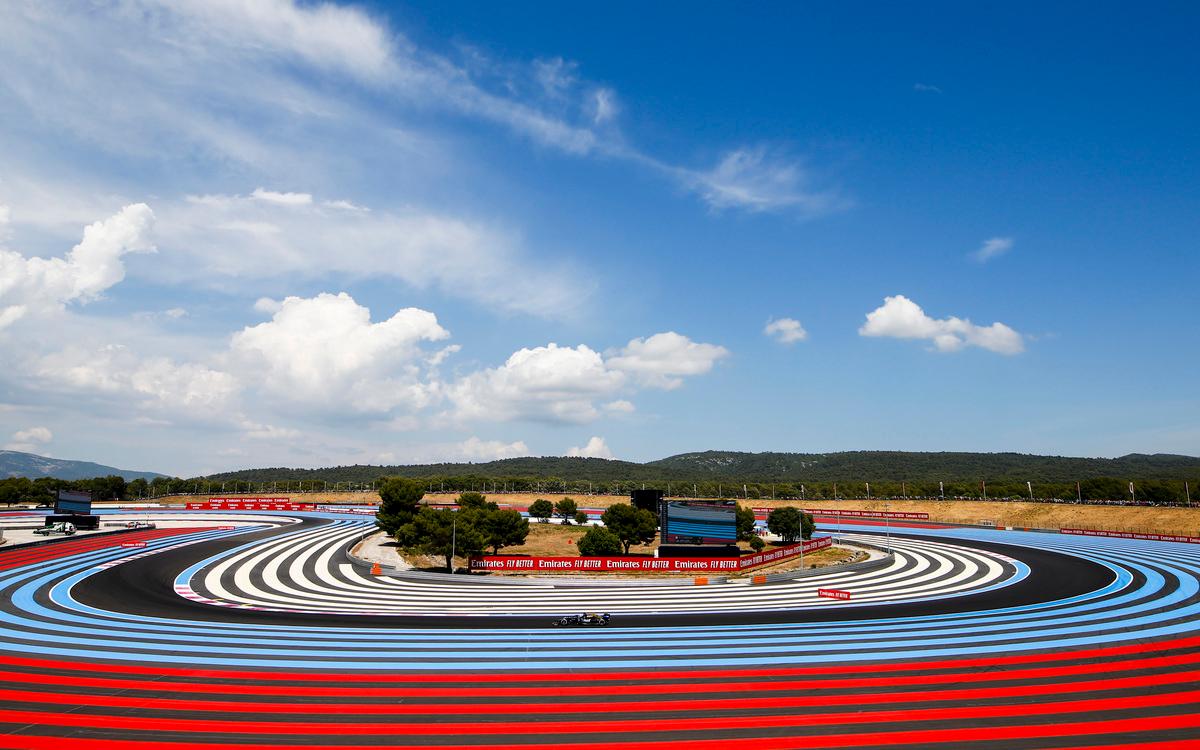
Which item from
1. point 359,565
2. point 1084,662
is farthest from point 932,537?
point 359,565

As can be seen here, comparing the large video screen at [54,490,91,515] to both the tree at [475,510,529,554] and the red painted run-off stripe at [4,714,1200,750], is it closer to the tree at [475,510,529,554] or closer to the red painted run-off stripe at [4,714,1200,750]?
the tree at [475,510,529,554]

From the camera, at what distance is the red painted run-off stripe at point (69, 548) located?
58.2 metres

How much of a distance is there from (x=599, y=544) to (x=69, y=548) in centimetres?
5377

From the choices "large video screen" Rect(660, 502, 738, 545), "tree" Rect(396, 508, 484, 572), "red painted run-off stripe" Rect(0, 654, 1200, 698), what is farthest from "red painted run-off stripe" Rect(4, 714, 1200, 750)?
"large video screen" Rect(660, 502, 738, 545)

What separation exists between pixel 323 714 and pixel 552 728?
818cm

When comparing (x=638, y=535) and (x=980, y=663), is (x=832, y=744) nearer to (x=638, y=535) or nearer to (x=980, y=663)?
(x=980, y=663)

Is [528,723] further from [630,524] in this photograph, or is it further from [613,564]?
[630,524]

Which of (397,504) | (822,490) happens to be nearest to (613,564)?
(397,504)

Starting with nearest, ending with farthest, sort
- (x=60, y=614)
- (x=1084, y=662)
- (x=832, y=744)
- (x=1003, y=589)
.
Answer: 1. (x=832, y=744)
2. (x=1084, y=662)
3. (x=60, y=614)
4. (x=1003, y=589)

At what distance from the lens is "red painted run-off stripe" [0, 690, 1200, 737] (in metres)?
22.0

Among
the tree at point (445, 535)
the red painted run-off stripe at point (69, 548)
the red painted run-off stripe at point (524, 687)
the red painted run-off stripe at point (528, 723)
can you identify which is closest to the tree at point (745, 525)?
the tree at point (445, 535)

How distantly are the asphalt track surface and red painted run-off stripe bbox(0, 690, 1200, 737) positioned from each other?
97mm

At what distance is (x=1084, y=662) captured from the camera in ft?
95.4

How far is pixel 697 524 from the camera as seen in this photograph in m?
68.8
